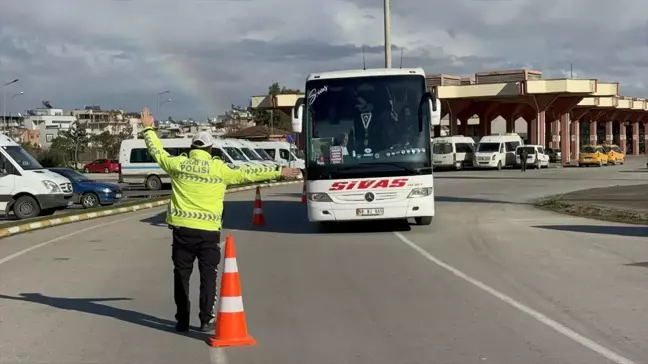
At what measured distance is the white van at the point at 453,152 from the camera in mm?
58125

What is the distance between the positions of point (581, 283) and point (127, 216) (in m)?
A: 16.9

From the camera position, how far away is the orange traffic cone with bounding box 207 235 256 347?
23.3 feet

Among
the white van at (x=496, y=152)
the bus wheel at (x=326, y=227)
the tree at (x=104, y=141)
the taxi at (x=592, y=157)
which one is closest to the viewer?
the bus wheel at (x=326, y=227)

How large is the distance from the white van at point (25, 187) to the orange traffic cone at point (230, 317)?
672 inches

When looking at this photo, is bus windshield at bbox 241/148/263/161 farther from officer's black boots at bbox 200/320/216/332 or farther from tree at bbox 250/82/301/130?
tree at bbox 250/82/301/130

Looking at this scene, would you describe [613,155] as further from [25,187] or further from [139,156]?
[25,187]

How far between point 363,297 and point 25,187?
16.2 m

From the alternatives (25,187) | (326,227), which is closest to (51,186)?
(25,187)

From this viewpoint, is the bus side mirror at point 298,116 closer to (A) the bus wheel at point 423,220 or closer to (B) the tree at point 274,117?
(A) the bus wheel at point 423,220

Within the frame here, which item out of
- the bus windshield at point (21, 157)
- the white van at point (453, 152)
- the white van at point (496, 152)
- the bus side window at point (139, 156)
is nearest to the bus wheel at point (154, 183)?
the bus side window at point (139, 156)

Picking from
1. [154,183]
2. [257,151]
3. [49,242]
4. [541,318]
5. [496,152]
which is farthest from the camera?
[496,152]

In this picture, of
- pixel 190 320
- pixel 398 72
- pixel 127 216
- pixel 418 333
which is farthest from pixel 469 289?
pixel 127 216

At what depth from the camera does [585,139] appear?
133 m

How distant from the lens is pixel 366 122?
16.1 meters
